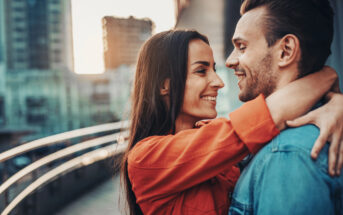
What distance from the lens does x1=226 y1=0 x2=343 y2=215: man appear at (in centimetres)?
116

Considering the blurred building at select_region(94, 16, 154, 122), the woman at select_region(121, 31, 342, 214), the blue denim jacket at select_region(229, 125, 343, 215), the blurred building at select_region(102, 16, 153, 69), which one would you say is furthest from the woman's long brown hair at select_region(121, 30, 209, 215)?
the blurred building at select_region(102, 16, 153, 69)

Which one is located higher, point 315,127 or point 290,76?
point 290,76

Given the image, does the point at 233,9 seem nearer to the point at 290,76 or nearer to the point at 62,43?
the point at 290,76

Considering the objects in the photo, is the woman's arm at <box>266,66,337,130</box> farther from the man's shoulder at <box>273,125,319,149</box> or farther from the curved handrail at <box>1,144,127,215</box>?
the curved handrail at <box>1,144,127,215</box>

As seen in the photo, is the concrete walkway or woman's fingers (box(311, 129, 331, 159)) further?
the concrete walkway

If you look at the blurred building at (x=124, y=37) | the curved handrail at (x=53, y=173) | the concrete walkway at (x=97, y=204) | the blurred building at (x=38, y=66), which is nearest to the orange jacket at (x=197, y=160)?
the curved handrail at (x=53, y=173)

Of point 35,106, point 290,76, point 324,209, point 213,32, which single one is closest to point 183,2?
point 213,32

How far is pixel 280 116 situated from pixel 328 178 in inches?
12.7

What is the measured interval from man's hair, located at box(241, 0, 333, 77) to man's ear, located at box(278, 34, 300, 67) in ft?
0.08

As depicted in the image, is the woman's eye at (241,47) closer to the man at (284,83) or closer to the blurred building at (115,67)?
the man at (284,83)

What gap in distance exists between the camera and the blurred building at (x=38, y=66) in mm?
66750

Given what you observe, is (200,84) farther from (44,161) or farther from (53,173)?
(53,173)

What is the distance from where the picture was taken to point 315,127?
1.26 meters

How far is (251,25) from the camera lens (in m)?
1.62
